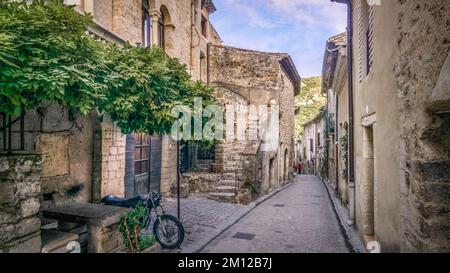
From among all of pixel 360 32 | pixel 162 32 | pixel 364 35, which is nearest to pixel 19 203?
pixel 364 35

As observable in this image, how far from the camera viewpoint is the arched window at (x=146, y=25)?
10.2 meters

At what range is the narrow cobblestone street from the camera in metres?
5.96

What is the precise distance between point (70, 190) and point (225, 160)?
7353mm

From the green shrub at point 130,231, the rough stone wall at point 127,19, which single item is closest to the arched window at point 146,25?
the rough stone wall at point 127,19

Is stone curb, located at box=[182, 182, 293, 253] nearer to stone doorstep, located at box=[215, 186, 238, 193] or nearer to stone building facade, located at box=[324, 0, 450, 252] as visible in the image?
stone doorstep, located at box=[215, 186, 238, 193]

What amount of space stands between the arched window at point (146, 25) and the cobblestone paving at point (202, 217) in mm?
5718

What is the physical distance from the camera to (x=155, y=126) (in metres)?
5.66

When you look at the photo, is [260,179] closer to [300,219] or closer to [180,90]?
[300,219]

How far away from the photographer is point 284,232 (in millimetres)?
7125

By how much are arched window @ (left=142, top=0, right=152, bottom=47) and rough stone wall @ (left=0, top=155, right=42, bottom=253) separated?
7.49 meters

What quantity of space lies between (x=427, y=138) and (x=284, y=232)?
519 cm

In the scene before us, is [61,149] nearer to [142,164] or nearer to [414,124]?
[142,164]

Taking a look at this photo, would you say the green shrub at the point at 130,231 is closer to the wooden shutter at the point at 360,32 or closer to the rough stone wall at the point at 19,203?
the rough stone wall at the point at 19,203
